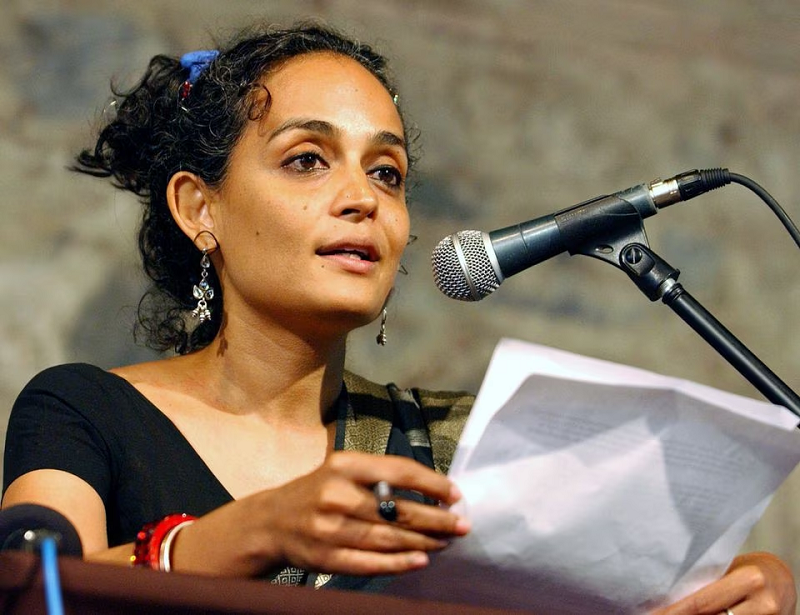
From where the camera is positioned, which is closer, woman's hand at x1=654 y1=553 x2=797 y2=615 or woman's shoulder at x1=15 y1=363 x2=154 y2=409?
woman's hand at x1=654 y1=553 x2=797 y2=615

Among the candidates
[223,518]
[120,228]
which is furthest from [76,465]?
[120,228]

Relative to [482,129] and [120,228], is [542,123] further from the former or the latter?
[120,228]

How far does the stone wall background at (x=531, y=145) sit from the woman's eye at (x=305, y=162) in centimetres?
81

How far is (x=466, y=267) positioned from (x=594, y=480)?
1.17ft

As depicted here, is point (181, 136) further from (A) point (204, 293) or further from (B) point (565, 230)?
(B) point (565, 230)

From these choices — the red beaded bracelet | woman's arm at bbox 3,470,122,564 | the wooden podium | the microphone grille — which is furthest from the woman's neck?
the wooden podium

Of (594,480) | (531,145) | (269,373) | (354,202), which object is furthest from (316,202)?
(531,145)

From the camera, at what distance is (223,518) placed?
1124 millimetres

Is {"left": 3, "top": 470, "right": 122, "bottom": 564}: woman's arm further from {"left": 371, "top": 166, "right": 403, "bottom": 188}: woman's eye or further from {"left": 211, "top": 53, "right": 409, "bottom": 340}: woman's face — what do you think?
{"left": 371, "top": 166, "right": 403, "bottom": 188}: woman's eye

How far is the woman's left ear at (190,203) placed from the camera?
1916mm

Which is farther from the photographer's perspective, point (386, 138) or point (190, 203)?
point (190, 203)

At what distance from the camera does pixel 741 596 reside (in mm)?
1219

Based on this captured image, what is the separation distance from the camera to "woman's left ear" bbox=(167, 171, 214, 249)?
1.92m

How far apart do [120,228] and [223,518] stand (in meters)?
1.48
